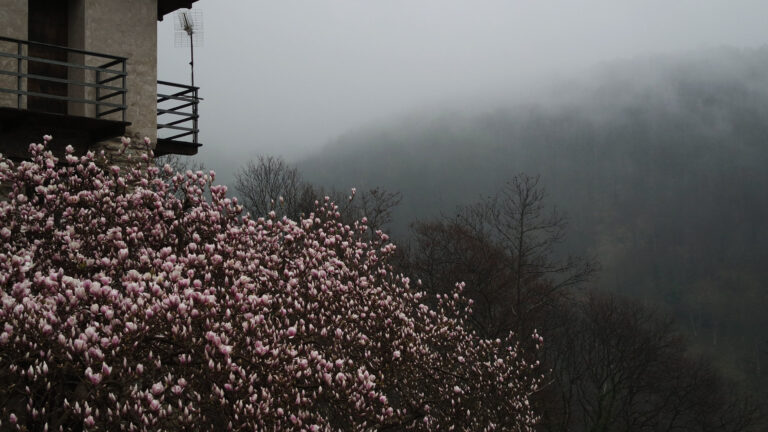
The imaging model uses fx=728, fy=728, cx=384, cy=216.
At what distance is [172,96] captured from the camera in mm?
18188

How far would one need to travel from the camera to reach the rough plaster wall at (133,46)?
54.3 ft

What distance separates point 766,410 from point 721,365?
133 ft

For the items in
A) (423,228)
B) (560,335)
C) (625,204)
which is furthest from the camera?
(625,204)

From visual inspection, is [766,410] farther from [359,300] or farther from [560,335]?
[359,300]

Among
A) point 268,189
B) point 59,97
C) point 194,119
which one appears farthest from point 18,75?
point 268,189

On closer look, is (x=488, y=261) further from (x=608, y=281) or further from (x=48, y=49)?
(x=608, y=281)

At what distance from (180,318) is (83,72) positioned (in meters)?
10.9

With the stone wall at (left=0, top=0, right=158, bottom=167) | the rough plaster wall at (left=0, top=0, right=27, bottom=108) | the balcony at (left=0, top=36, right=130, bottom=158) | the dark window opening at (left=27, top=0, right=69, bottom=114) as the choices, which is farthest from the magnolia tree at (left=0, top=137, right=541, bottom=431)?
the dark window opening at (left=27, top=0, right=69, bottom=114)

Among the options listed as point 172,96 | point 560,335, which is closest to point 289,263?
point 172,96

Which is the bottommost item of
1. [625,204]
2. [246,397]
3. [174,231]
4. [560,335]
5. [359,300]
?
[246,397]

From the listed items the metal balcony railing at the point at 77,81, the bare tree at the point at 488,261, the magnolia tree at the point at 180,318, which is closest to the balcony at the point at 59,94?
the metal balcony railing at the point at 77,81

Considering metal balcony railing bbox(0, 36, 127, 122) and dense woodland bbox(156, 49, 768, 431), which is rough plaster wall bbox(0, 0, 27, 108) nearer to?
metal balcony railing bbox(0, 36, 127, 122)

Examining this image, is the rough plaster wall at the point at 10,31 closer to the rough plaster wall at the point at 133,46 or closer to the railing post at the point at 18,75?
the railing post at the point at 18,75

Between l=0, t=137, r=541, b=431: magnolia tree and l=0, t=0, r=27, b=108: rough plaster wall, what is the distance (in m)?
4.55
